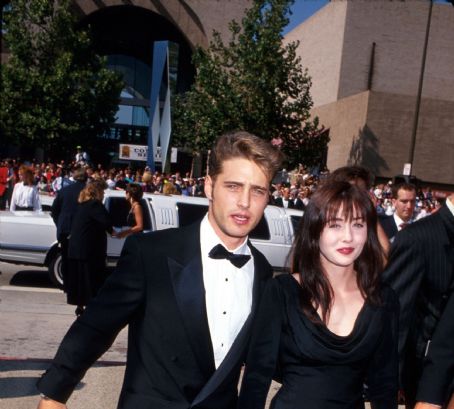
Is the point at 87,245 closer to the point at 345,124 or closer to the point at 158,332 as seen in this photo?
the point at 158,332

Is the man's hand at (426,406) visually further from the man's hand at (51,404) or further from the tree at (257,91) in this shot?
the tree at (257,91)

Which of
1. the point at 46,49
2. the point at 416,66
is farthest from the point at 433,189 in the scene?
the point at 46,49

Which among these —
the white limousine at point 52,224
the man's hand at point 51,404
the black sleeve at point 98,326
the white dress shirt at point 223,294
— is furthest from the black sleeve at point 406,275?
the white limousine at point 52,224

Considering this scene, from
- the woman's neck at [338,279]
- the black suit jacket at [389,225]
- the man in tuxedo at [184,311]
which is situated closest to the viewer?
the man in tuxedo at [184,311]

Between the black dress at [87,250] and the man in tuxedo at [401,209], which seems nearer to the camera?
the man in tuxedo at [401,209]

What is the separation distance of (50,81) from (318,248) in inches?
1067

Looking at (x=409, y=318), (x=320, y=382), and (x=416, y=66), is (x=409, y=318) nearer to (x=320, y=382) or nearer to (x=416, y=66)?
(x=320, y=382)

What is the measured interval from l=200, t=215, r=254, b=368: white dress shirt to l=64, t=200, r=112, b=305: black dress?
5.48 m

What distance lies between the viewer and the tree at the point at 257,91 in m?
23.0

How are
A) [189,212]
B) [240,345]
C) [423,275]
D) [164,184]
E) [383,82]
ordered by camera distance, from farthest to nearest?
[383,82]
[164,184]
[189,212]
[423,275]
[240,345]

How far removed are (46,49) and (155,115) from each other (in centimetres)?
1698

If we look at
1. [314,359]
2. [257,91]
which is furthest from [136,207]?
[257,91]

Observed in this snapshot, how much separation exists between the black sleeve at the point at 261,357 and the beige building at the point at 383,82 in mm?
28086

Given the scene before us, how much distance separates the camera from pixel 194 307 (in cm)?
224
